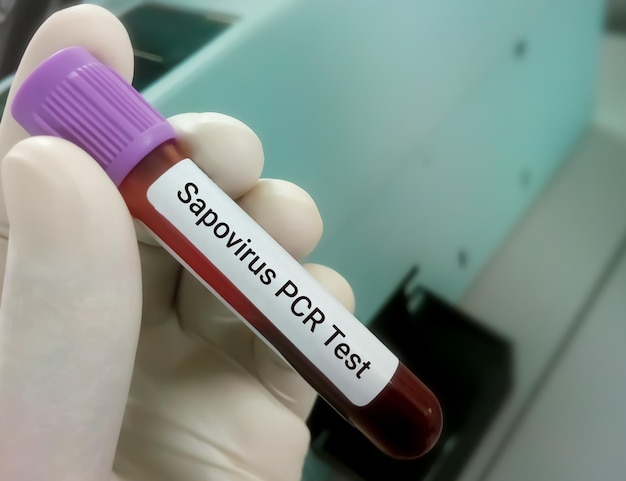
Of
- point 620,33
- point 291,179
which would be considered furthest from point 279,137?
point 620,33

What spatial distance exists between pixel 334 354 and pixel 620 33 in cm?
95

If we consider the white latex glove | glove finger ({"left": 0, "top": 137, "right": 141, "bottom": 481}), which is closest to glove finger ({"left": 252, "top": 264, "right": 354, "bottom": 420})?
the white latex glove

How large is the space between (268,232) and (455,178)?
37cm

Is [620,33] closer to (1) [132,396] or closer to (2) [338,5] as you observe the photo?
(2) [338,5]

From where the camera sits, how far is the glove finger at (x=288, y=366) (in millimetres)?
347

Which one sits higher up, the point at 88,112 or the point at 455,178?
the point at 455,178

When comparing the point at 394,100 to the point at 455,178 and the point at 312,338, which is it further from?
the point at 312,338

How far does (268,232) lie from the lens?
319mm

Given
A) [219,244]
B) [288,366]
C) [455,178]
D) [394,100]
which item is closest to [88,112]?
[219,244]

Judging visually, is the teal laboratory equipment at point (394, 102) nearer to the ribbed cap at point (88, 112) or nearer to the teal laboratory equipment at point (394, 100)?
the teal laboratory equipment at point (394, 100)

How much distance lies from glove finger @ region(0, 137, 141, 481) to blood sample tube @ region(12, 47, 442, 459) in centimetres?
1

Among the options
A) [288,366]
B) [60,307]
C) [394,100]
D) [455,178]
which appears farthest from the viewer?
[455,178]

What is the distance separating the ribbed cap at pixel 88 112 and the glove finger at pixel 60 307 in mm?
11

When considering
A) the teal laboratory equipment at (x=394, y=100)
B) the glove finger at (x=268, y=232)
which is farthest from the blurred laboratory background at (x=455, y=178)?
the glove finger at (x=268, y=232)
